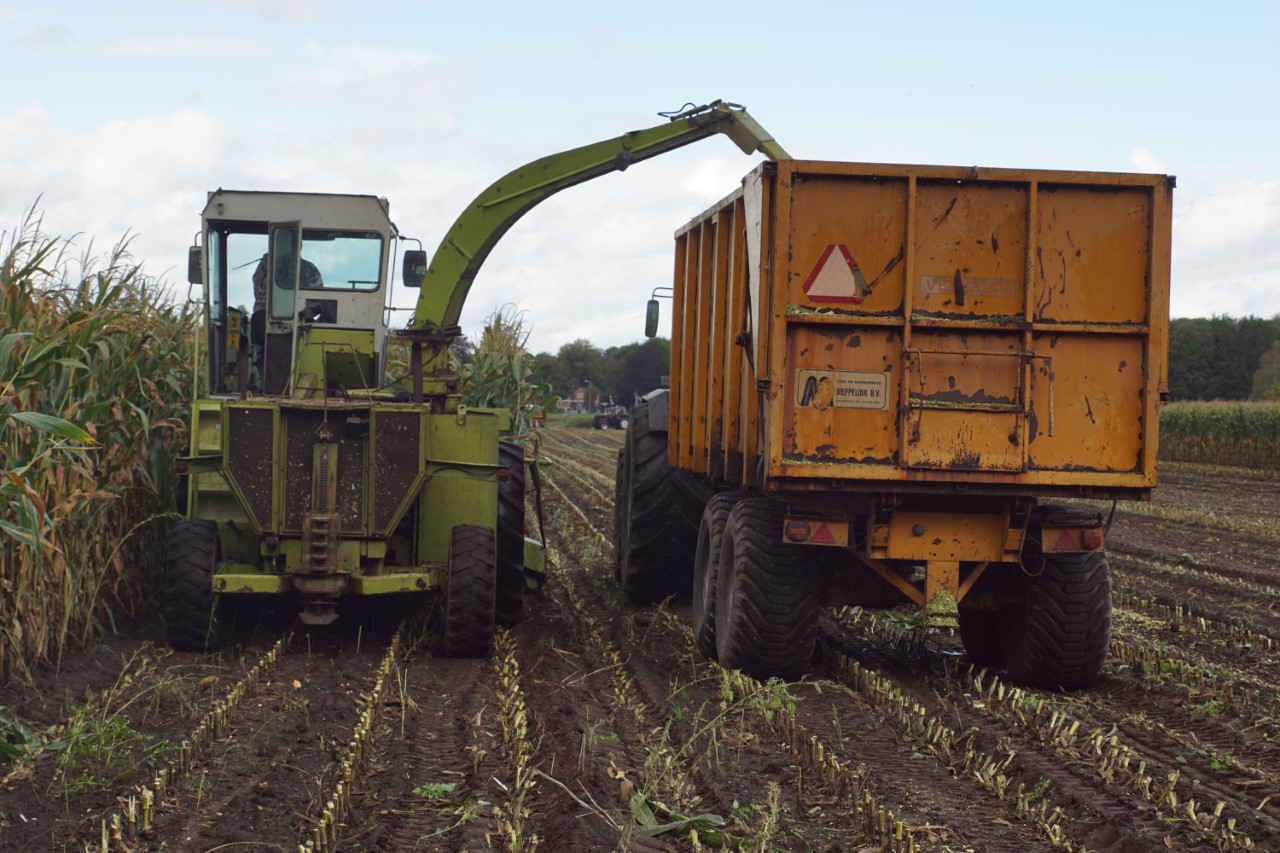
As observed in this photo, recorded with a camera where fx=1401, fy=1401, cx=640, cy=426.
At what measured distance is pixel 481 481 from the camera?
9.11 m

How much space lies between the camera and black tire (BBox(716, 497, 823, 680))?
7617 millimetres

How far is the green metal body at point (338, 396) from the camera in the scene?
8.62m

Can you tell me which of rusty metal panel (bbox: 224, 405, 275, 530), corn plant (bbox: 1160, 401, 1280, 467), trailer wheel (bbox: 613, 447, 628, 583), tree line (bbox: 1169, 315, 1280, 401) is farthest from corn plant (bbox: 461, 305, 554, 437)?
tree line (bbox: 1169, 315, 1280, 401)

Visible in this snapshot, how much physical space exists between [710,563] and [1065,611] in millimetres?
2122

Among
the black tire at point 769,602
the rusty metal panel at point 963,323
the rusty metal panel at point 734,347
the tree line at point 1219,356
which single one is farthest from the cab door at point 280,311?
the tree line at point 1219,356

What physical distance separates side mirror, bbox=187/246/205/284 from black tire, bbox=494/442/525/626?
8.33 feet

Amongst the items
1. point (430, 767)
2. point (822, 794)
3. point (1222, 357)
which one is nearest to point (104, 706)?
point (430, 767)

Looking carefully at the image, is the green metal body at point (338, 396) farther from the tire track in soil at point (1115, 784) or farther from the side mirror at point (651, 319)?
the tire track in soil at point (1115, 784)

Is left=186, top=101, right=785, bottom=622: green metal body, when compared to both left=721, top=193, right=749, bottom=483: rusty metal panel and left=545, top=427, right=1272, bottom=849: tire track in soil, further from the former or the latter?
left=545, top=427, right=1272, bottom=849: tire track in soil

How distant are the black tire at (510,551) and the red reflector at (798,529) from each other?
2675 mm

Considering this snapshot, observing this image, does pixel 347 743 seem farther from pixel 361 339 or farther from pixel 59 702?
pixel 361 339

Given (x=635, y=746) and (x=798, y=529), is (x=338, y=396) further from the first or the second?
(x=635, y=746)

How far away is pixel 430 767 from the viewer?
19.3 feet

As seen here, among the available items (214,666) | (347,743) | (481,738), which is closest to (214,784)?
(347,743)
